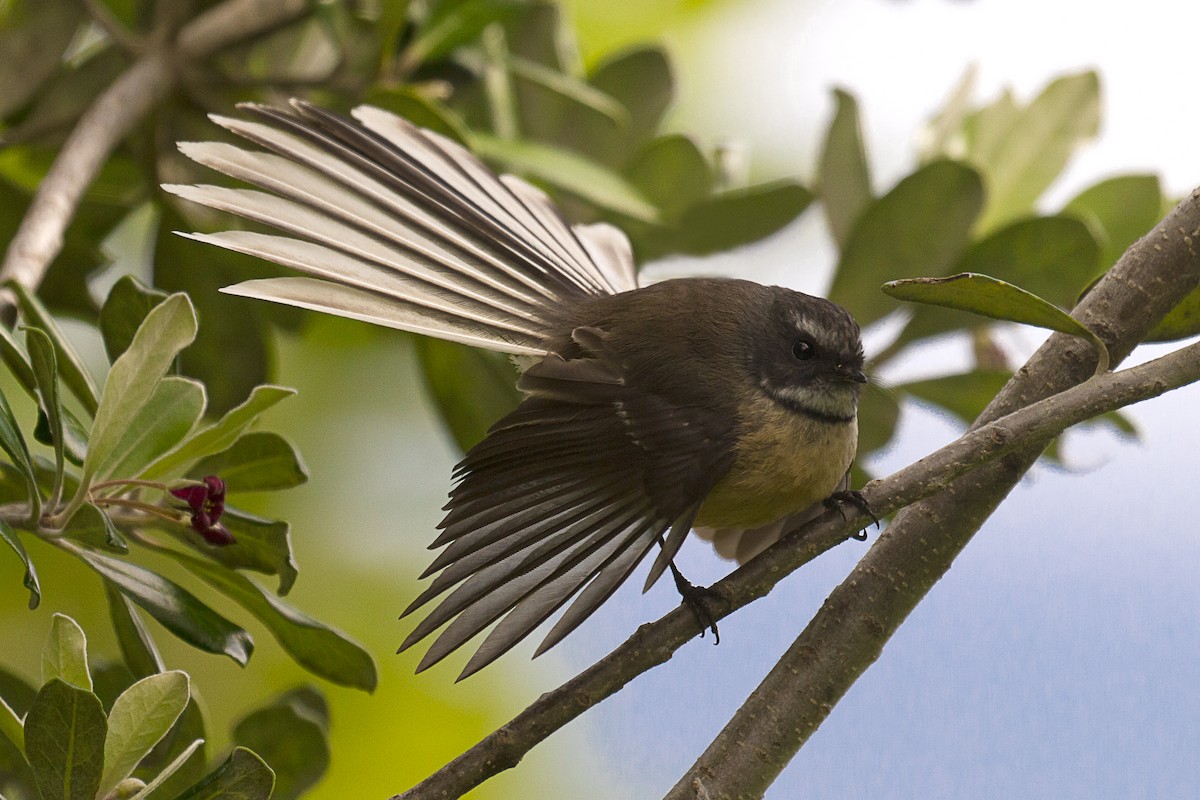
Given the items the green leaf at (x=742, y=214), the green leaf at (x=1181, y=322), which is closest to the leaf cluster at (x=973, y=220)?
the green leaf at (x=742, y=214)

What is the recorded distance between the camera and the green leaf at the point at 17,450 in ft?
3.33

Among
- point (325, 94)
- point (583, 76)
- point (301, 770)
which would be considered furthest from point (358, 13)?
point (301, 770)

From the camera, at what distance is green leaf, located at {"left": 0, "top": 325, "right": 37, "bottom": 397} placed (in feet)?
3.53

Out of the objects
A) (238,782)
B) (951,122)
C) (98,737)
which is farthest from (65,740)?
(951,122)

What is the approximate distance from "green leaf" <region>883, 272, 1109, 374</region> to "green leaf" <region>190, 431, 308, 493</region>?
2.12ft

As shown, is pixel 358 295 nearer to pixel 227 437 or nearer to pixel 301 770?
pixel 227 437

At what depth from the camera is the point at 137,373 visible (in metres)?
1.07

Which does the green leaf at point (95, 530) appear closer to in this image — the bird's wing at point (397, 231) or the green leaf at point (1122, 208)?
the bird's wing at point (397, 231)

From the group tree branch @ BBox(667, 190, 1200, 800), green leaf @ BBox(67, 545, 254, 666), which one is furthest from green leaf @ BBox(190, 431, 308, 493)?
tree branch @ BBox(667, 190, 1200, 800)

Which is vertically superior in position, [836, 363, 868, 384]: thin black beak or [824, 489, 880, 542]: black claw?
[836, 363, 868, 384]: thin black beak

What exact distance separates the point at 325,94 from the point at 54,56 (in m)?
0.42

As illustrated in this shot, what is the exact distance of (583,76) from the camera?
2.15 metres

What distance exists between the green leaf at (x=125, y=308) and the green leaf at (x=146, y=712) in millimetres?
436

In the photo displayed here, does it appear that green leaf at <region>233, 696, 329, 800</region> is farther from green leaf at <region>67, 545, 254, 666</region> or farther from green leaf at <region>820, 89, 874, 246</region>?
green leaf at <region>820, 89, 874, 246</region>
